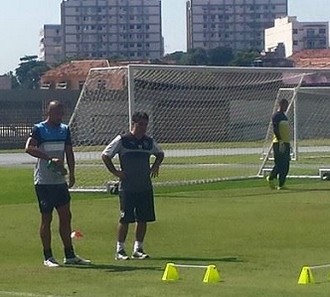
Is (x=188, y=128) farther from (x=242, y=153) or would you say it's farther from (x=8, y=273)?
(x=8, y=273)

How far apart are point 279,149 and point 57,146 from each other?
40.3 feet

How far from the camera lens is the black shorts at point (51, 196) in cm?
1441

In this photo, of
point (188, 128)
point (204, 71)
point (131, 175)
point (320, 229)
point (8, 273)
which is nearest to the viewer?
point (8, 273)

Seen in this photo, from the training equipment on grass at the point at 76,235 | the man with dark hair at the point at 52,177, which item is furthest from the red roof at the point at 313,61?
the man with dark hair at the point at 52,177

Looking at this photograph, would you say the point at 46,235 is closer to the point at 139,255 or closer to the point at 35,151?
the point at 35,151

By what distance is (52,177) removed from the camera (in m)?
14.4

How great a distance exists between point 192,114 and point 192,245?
609 inches

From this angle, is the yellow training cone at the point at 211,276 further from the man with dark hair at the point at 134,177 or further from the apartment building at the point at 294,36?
the apartment building at the point at 294,36

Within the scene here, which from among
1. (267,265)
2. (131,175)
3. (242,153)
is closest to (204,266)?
(267,265)

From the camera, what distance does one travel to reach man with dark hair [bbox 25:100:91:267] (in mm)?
14352

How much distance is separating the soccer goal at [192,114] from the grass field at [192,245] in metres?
3.42

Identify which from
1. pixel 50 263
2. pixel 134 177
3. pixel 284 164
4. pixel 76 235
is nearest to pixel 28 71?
pixel 284 164

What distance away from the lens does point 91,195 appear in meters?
26.2

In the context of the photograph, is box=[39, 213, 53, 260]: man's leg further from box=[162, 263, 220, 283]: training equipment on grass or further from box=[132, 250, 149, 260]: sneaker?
box=[162, 263, 220, 283]: training equipment on grass
